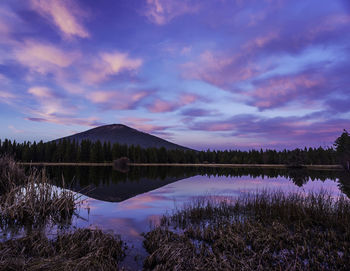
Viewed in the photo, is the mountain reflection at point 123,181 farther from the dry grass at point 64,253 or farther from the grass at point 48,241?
the dry grass at point 64,253

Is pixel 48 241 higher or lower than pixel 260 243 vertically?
higher

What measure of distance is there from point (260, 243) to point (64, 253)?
274 inches

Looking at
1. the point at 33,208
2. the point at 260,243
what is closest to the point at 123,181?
the point at 33,208

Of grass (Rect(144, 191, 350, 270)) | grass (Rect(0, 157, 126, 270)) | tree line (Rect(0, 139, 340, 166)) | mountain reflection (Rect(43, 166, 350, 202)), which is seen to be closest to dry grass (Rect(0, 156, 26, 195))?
mountain reflection (Rect(43, 166, 350, 202))

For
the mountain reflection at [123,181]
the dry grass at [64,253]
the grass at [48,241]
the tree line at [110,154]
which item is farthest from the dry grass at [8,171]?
the tree line at [110,154]

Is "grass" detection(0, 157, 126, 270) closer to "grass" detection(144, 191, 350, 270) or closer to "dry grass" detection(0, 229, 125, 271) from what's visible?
"dry grass" detection(0, 229, 125, 271)

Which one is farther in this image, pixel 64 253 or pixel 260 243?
pixel 260 243

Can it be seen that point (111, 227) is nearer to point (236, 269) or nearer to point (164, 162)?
point (236, 269)

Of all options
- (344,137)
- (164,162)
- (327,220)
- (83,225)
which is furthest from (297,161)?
(83,225)

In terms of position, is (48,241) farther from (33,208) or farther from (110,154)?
(110,154)

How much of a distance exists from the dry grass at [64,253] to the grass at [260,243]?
1416 mm

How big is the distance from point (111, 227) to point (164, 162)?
11197 cm

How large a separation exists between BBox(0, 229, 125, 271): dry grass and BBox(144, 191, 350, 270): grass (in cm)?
142

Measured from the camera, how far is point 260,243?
8797 millimetres
